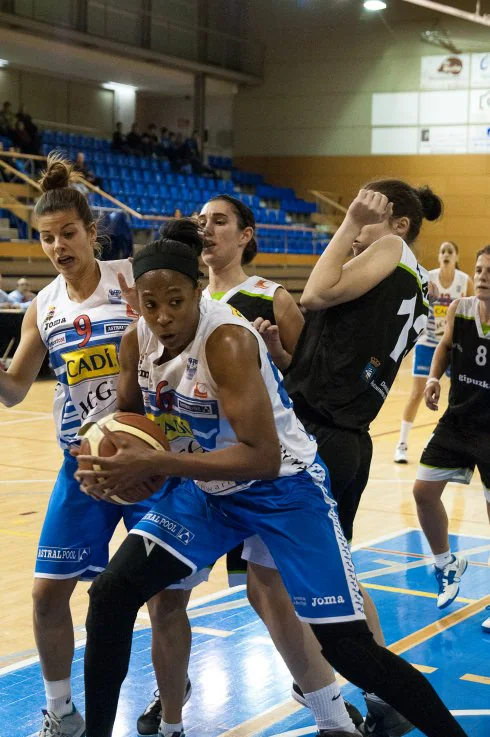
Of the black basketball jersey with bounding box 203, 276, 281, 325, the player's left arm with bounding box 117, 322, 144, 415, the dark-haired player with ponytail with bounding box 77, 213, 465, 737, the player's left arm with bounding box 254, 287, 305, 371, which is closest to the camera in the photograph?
the dark-haired player with ponytail with bounding box 77, 213, 465, 737

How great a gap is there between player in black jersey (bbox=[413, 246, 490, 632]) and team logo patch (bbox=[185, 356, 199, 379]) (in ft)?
7.38

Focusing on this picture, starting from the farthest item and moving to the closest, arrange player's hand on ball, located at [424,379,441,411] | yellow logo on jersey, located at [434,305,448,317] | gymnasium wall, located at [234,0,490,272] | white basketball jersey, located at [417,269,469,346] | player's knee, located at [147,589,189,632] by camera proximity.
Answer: gymnasium wall, located at [234,0,490,272]
yellow logo on jersey, located at [434,305,448,317]
white basketball jersey, located at [417,269,469,346]
player's hand on ball, located at [424,379,441,411]
player's knee, located at [147,589,189,632]

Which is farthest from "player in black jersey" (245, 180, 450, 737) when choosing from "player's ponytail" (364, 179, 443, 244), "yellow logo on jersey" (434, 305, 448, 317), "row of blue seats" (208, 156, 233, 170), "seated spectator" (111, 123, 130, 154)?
"row of blue seats" (208, 156, 233, 170)

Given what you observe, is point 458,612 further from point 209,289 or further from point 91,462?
point 91,462

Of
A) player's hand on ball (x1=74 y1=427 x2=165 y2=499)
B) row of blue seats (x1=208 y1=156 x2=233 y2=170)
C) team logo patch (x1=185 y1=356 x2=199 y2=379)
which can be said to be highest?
row of blue seats (x1=208 y1=156 x2=233 y2=170)

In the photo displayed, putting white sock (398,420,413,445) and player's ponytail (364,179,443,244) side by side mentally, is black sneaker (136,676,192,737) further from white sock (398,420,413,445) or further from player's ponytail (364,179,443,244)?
white sock (398,420,413,445)

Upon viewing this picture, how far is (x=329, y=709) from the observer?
3092 mm

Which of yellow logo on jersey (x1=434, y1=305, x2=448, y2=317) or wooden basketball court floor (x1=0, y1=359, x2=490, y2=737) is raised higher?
yellow logo on jersey (x1=434, y1=305, x2=448, y2=317)

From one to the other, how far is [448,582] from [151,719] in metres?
1.86

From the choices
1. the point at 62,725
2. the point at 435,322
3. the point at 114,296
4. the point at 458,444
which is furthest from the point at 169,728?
the point at 435,322

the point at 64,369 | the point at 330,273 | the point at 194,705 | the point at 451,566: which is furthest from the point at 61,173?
the point at 451,566

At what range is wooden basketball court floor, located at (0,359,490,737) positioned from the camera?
3.62m

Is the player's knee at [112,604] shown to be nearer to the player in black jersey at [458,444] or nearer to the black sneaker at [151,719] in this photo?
the black sneaker at [151,719]

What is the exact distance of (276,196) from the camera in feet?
78.7
